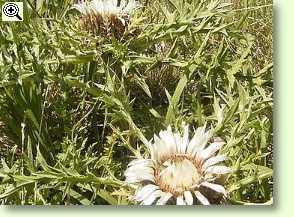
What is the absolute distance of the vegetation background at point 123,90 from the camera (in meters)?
1.37

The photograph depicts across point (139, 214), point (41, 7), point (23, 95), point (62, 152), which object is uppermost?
point (41, 7)

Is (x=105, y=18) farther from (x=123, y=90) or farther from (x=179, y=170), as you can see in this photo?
(x=179, y=170)

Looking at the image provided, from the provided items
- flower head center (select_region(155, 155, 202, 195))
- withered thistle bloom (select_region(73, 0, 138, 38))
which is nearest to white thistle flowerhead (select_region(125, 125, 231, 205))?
flower head center (select_region(155, 155, 202, 195))

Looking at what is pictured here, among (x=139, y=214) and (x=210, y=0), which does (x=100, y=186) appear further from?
(x=210, y=0)

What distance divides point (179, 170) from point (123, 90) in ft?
0.61

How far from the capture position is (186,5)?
1421 mm

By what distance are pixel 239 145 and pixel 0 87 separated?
1.49 ft

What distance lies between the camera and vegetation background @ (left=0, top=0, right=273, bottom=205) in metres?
1.37

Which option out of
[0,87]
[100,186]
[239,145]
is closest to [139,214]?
[100,186]

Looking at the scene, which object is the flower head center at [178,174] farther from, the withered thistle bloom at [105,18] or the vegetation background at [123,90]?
the withered thistle bloom at [105,18]

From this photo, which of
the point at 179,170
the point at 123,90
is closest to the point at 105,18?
the point at 123,90

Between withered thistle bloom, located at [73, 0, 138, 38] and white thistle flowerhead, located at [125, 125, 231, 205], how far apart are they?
0.71 ft

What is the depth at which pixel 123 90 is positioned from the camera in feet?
4.58

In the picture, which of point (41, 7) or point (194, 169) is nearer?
point (194, 169)
